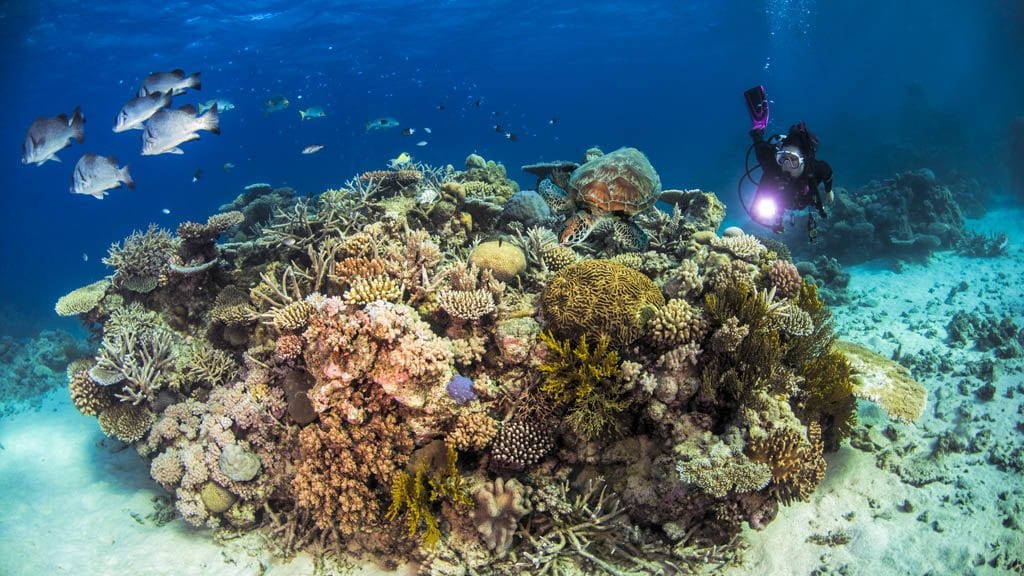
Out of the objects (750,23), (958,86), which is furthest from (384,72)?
(958,86)

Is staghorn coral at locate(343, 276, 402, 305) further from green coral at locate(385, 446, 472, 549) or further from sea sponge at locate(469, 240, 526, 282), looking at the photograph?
green coral at locate(385, 446, 472, 549)

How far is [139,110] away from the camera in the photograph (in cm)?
659

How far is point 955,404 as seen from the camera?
7551 millimetres

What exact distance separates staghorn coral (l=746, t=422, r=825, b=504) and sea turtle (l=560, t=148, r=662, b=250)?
140 inches

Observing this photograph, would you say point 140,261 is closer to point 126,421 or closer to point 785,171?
point 126,421

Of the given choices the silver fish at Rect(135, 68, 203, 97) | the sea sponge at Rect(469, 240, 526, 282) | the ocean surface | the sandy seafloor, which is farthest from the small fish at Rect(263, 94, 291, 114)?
the sea sponge at Rect(469, 240, 526, 282)

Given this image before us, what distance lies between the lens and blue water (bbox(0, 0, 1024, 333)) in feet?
104

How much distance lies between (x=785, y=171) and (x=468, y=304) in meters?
Answer: 5.23

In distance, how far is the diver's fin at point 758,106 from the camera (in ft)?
23.4

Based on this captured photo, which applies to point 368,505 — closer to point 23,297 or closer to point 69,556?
Answer: point 69,556

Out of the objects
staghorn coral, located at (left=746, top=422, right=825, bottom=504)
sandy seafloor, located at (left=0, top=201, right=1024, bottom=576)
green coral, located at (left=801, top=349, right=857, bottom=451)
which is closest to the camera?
staghorn coral, located at (left=746, top=422, right=825, bottom=504)

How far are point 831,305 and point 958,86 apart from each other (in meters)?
82.6

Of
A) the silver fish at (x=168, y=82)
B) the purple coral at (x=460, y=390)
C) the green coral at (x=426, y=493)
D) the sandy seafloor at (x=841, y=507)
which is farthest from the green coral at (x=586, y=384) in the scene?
the silver fish at (x=168, y=82)

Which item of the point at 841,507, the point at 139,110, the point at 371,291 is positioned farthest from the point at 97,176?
the point at 841,507
